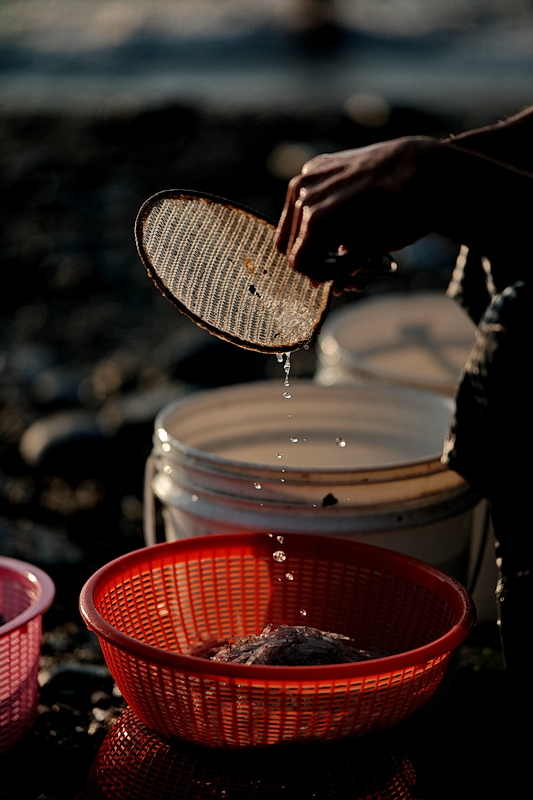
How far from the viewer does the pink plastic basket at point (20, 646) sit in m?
1.73

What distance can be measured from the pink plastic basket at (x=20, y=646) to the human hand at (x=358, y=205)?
91 cm

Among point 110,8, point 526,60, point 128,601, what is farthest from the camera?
point 110,8

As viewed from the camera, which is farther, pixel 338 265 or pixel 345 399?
pixel 345 399

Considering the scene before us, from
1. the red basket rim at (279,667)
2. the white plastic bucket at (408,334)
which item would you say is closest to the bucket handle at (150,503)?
the red basket rim at (279,667)

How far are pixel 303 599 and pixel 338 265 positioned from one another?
2.52 feet

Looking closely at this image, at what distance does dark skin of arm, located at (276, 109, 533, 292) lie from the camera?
1.51 metres

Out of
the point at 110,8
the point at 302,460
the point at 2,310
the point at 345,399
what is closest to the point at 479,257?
the point at 345,399

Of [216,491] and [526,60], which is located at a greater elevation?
[216,491]

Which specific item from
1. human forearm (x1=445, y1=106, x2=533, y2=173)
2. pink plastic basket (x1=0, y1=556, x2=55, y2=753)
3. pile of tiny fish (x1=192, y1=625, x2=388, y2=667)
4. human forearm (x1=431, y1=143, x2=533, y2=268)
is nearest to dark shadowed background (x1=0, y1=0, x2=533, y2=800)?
pink plastic basket (x1=0, y1=556, x2=55, y2=753)

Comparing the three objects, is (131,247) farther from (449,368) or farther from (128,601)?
(128,601)

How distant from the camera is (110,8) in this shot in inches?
860

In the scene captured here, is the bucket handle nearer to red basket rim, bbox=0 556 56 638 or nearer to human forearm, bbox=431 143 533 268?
red basket rim, bbox=0 556 56 638

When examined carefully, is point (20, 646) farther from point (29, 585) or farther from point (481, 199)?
point (481, 199)

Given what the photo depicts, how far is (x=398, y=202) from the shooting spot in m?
1.52
